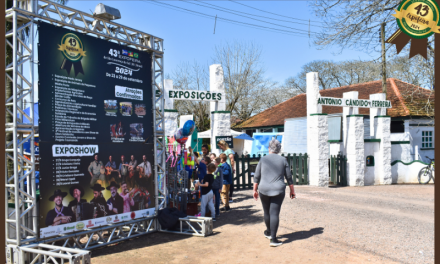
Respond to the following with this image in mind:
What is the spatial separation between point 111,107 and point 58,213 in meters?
2.22

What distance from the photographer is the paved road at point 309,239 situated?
6340 mm

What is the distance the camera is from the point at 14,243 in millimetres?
5859

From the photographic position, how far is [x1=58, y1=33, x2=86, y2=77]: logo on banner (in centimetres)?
648

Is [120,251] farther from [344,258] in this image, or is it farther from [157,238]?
[344,258]

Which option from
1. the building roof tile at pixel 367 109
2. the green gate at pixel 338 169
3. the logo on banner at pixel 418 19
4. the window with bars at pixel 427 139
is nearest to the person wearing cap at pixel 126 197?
the logo on banner at pixel 418 19

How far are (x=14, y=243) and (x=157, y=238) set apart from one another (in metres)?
2.80

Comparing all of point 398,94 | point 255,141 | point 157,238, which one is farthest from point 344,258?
point 255,141

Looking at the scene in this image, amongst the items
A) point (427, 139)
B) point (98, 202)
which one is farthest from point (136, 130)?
point (427, 139)

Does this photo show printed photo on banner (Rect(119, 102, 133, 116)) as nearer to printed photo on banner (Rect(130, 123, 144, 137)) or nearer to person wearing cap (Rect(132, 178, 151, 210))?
printed photo on banner (Rect(130, 123, 144, 137))

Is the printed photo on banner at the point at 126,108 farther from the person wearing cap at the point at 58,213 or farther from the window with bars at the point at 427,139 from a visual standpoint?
the window with bars at the point at 427,139

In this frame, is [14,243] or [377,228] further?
[377,228]

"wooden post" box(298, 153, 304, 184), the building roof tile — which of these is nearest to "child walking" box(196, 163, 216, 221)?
"wooden post" box(298, 153, 304, 184)

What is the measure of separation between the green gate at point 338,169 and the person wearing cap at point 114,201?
1186 centimetres

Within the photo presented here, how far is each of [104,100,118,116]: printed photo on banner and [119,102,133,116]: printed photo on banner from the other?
16cm
